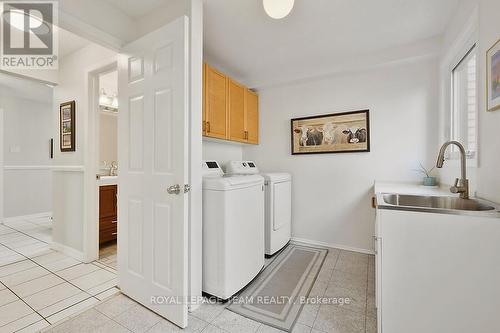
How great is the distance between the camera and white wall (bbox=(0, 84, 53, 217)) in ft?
12.8

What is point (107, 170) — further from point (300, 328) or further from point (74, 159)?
point (300, 328)

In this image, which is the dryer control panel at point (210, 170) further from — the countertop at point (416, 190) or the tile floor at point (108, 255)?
the countertop at point (416, 190)

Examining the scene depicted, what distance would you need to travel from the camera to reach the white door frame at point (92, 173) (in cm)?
241

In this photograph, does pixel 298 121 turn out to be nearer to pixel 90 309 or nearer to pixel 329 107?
pixel 329 107

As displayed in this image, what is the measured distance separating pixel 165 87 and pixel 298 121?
1.96 m

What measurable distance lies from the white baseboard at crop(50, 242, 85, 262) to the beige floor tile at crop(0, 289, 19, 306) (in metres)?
0.61

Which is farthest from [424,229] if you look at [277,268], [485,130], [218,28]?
[218,28]

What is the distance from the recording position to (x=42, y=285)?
197 cm

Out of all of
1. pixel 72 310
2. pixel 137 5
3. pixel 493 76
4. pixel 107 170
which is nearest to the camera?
pixel 493 76

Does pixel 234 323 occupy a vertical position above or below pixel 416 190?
below

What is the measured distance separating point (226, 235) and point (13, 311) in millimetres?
1663

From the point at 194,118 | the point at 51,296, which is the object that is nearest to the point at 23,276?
the point at 51,296

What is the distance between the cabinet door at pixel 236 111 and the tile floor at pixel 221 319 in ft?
5.86

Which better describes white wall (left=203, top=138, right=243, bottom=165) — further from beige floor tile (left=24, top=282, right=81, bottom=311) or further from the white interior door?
beige floor tile (left=24, top=282, right=81, bottom=311)
